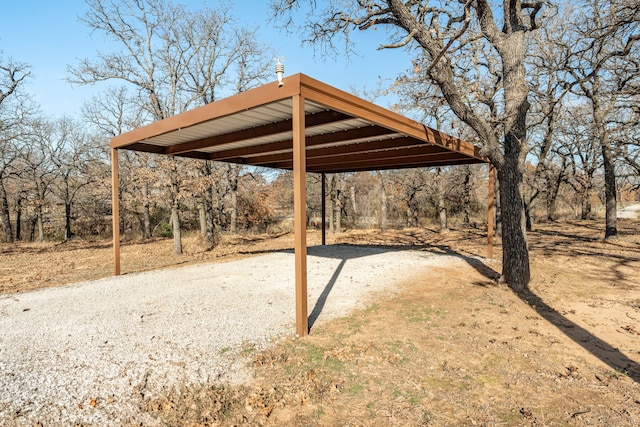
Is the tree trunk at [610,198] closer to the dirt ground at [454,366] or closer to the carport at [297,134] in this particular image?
the carport at [297,134]

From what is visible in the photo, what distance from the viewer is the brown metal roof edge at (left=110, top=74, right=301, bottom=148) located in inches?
139

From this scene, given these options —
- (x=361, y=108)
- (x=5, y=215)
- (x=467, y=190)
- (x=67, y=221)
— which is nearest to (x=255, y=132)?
(x=361, y=108)

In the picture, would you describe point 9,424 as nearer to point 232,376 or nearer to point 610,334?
point 232,376

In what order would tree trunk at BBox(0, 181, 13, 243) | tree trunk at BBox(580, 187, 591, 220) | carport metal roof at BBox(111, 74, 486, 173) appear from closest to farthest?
carport metal roof at BBox(111, 74, 486, 173), tree trunk at BBox(0, 181, 13, 243), tree trunk at BBox(580, 187, 591, 220)

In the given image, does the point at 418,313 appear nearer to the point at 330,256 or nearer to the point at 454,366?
the point at 454,366

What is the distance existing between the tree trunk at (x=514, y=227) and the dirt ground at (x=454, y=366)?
267 mm

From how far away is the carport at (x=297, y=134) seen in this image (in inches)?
139

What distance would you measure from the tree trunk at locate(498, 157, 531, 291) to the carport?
1.38 metres

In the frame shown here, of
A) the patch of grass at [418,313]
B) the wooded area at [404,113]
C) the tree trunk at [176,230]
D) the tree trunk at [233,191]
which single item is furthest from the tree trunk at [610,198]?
the tree trunk at [176,230]

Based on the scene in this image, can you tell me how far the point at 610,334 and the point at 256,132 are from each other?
224 inches

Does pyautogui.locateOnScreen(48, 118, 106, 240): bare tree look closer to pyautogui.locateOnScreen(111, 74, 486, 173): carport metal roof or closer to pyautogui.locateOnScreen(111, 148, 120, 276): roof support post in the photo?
pyautogui.locateOnScreen(111, 148, 120, 276): roof support post

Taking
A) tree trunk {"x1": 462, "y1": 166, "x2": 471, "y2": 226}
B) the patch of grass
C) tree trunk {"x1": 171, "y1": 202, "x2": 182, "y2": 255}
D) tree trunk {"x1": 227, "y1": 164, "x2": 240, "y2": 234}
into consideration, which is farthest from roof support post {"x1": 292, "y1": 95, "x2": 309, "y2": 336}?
tree trunk {"x1": 462, "y1": 166, "x2": 471, "y2": 226}

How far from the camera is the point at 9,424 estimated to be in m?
2.10

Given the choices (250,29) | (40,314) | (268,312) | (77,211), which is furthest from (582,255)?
(77,211)
